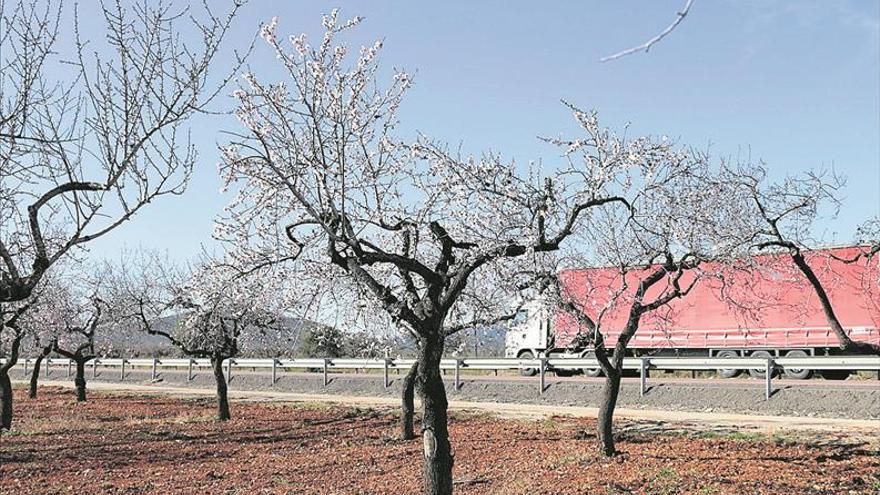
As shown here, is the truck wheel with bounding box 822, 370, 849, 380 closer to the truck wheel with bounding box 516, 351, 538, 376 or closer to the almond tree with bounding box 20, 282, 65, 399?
the truck wheel with bounding box 516, 351, 538, 376

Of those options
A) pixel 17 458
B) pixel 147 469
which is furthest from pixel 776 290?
pixel 17 458

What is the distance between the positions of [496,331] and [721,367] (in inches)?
435

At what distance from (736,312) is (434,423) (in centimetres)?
780

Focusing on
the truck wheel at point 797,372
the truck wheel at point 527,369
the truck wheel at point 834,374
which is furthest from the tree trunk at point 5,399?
the truck wheel at point 834,374

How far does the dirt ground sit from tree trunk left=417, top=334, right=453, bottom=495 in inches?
103

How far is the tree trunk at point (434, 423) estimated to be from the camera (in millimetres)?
8930

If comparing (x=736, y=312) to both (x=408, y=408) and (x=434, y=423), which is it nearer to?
(x=408, y=408)

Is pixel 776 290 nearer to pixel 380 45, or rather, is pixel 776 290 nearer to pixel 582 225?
pixel 582 225

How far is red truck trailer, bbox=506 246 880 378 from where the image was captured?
44.3 ft

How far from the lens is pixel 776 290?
1645 centimetres

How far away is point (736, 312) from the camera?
591 inches

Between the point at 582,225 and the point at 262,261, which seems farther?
the point at 582,225

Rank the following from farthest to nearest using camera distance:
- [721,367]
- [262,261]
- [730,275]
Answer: [721,367]
[730,275]
[262,261]

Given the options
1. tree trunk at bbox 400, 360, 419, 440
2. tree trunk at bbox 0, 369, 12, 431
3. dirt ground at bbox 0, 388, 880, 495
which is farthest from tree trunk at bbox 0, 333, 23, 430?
tree trunk at bbox 400, 360, 419, 440
